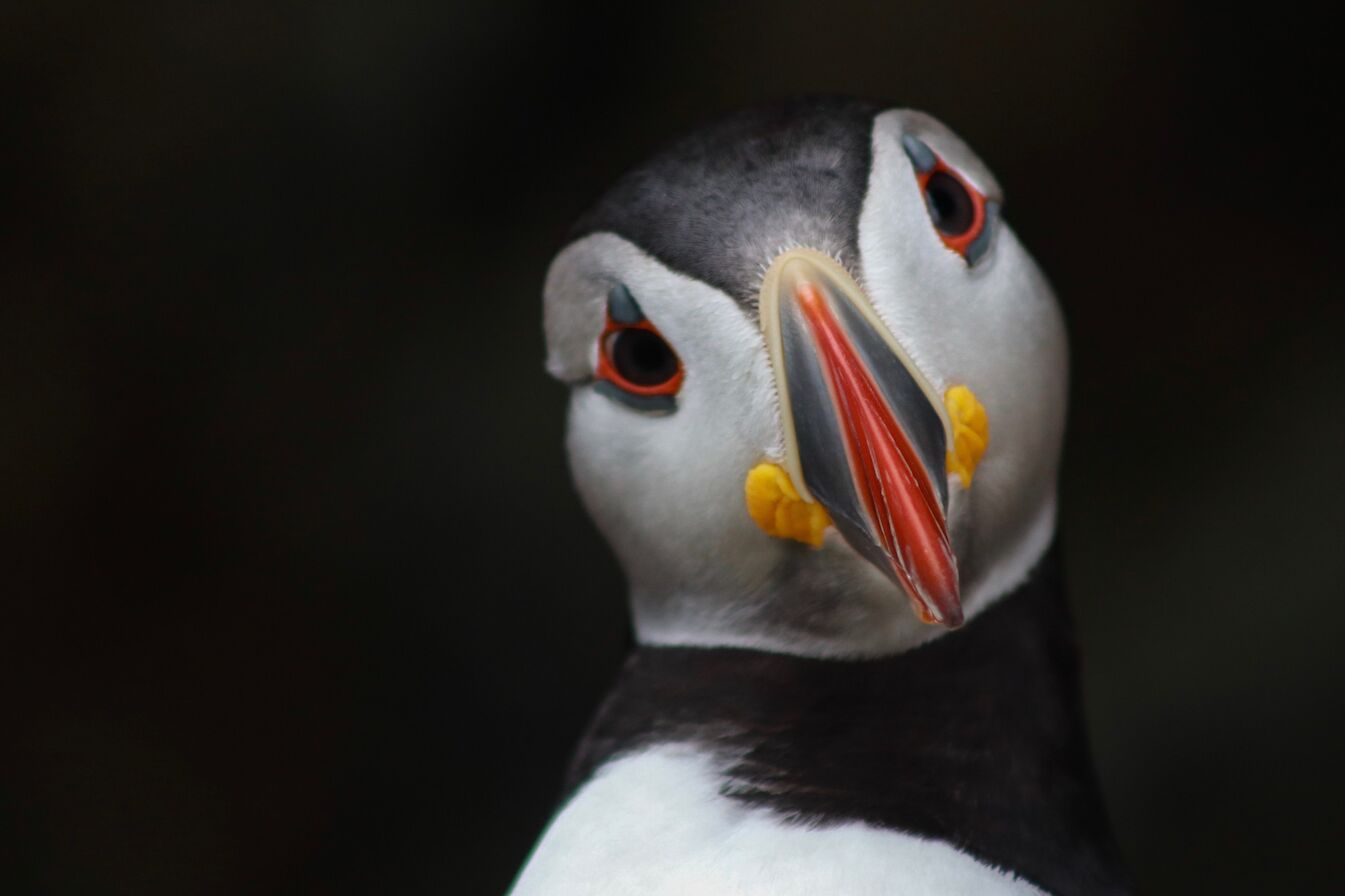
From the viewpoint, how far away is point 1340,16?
3270 millimetres

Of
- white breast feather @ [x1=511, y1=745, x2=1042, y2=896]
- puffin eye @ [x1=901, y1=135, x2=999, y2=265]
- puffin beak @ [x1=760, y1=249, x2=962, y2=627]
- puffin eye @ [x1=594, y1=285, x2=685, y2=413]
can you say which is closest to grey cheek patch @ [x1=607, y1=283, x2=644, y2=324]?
puffin eye @ [x1=594, y1=285, x2=685, y2=413]

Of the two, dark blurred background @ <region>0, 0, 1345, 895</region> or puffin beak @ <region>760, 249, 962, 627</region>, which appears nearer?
puffin beak @ <region>760, 249, 962, 627</region>

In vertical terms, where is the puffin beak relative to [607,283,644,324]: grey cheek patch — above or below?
below

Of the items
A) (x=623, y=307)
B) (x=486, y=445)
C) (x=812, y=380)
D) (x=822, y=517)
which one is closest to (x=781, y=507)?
(x=822, y=517)

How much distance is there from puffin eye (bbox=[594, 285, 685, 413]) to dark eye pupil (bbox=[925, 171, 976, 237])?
33 cm

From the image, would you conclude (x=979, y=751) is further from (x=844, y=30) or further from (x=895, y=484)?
(x=844, y=30)

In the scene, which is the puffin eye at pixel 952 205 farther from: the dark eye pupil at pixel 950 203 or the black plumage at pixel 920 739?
the black plumage at pixel 920 739

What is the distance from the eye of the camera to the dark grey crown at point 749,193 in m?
1.45

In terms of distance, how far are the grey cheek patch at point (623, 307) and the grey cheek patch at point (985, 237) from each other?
0.35m

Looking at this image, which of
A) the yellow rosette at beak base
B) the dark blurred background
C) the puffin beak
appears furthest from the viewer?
the dark blurred background

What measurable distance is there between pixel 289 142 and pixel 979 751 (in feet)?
6.91

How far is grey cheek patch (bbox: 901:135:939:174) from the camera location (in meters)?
1.58

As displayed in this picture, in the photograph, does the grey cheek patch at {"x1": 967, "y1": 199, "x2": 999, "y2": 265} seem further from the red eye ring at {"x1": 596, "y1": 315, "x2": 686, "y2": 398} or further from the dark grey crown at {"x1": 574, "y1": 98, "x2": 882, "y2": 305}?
the red eye ring at {"x1": 596, "y1": 315, "x2": 686, "y2": 398}

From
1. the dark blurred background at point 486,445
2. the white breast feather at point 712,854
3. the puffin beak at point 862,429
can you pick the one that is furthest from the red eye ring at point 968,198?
the dark blurred background at point 486,445
